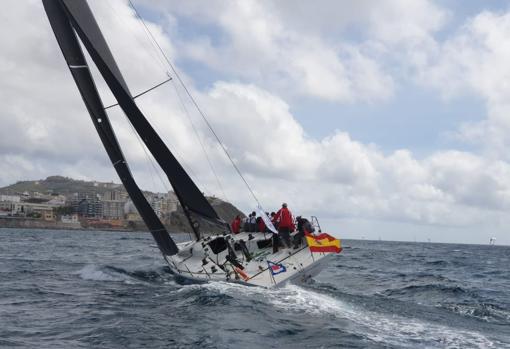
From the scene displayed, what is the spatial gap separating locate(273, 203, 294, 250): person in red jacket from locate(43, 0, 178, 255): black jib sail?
3.98m

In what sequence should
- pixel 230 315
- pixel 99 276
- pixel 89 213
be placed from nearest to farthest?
pixel 230 315 → pixel 99 276 → pixel 89 213

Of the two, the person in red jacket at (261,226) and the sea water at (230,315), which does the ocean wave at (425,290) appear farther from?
the person in red jacket at (261,226)

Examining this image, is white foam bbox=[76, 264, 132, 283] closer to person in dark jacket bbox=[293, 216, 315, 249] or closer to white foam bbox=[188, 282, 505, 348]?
white foam bbox=[188, 282, 505, 348]

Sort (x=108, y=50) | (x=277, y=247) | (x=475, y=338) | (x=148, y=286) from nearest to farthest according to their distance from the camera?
(x=475, y=338)
(x=148, y=286)
(x=277, y=247)
(x=108, y=50)

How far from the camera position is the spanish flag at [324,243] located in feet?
47.5

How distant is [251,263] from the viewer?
51.4 ft

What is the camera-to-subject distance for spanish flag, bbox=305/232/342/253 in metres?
14.5

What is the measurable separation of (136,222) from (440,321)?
432 ft

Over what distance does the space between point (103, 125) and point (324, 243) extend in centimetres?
842

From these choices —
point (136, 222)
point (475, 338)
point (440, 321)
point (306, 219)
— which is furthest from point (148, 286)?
point (136, 222)

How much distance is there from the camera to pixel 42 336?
907 centimetres

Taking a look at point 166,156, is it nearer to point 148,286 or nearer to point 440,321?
point 148,286

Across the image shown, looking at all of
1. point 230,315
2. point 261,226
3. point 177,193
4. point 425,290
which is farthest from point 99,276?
point 425,290

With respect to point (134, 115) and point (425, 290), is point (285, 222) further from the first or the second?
point (134, 115)
